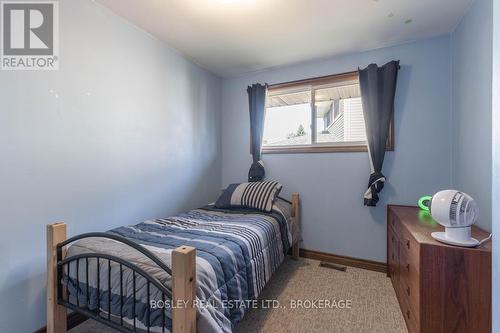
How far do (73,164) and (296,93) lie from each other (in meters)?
2.45

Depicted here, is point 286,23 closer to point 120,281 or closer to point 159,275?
point 159,275

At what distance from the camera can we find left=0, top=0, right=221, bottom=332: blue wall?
56.2 inches

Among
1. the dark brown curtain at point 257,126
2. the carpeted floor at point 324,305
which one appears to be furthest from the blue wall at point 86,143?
the dark brown curtain at point 257,126

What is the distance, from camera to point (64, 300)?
1.38 m

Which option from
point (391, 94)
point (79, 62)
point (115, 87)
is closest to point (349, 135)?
point (391, 94)

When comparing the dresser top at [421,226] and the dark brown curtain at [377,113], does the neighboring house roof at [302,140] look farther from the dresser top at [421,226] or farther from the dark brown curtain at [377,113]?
the dresser top at [421,226]

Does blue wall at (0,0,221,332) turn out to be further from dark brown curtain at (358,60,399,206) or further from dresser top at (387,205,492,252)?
dresser top at (387,205,492,252)

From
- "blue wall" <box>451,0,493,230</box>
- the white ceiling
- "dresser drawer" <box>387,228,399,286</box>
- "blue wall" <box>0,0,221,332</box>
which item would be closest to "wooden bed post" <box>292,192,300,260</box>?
"dresser drawer" <box>387,228,399,286</box>

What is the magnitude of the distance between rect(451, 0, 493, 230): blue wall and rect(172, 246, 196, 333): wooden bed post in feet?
6.19

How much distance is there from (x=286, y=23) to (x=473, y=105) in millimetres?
1622

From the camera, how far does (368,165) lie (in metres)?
2.53

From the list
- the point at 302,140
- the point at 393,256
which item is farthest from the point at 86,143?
the point at 393,256

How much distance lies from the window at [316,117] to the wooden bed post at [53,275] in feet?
7.36

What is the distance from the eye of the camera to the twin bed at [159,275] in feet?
3.36
